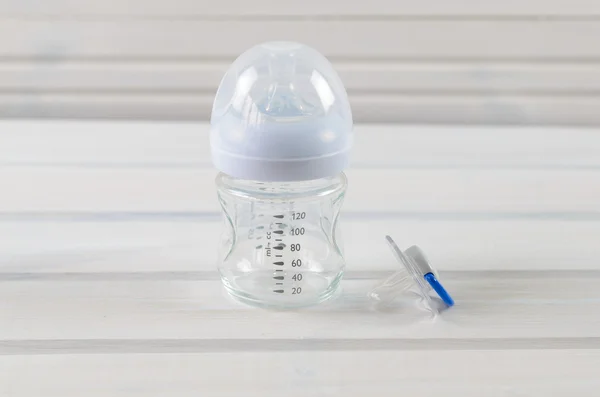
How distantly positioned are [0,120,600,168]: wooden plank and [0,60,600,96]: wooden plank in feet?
0.52

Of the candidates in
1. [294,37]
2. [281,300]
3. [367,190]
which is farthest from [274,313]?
[294,37]

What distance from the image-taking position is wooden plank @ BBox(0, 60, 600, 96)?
1.63 meters

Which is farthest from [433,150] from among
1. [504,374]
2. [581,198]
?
[504,374]

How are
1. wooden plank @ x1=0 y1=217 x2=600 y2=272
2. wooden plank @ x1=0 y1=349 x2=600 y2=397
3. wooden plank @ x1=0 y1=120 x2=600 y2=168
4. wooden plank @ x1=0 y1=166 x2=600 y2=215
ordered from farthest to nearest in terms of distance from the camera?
wooden plank @ x1=0 y1=120 x2=600 y2=168 → wooden plank @ x1=0 y1=166 x2=600 y2=215 → wooden plank @ x1=0 y1=217 x2=600 y2=272 → wooden plank @ x1=0 y1=349 x2=600 y2=397

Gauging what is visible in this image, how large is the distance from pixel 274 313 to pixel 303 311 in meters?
0.03

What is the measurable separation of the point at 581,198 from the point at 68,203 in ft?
2.25

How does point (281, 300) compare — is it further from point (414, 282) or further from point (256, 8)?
point (256, 8)

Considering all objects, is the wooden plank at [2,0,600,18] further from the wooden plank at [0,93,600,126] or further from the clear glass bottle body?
the clear glass bottle body

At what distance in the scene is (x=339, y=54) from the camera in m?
1.61

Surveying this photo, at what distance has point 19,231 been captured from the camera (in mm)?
946

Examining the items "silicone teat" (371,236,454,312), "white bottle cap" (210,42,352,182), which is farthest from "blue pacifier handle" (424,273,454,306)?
"white bottle cap" (210,42,352,182)

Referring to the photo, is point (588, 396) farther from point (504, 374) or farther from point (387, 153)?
point (387, 153)

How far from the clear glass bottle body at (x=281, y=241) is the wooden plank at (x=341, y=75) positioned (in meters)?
0.83

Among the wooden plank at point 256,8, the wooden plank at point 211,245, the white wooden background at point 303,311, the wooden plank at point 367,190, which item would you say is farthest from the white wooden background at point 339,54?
the wooden plank at point 211,245
